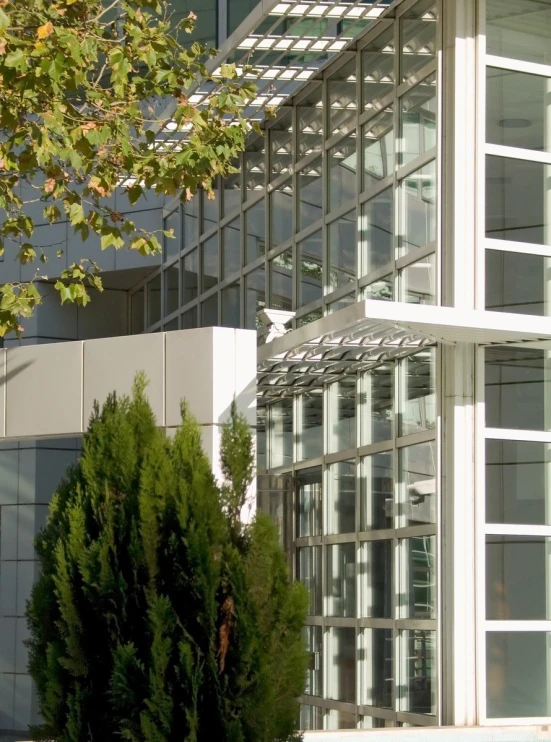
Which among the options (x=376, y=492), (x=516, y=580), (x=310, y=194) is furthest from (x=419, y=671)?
(x=310, y=194)

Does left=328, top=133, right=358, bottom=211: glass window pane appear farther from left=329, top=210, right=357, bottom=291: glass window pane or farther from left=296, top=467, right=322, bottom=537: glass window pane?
left=296, top=467, right=322, bottom=537: glass window pane

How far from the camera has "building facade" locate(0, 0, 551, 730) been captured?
11.4 metres

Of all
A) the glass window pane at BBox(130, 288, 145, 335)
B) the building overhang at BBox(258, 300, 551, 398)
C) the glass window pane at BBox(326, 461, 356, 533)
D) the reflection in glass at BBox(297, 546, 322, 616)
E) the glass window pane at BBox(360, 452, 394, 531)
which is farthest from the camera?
the glass window pane at BBox(130, 288, 145, 335)

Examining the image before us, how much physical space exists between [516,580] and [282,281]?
5.43 meters

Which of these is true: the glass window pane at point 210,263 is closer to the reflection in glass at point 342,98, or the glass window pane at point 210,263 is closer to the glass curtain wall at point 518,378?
the reflection in glass at point 342,98

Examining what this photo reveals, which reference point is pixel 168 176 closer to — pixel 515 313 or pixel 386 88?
pixel 386 88

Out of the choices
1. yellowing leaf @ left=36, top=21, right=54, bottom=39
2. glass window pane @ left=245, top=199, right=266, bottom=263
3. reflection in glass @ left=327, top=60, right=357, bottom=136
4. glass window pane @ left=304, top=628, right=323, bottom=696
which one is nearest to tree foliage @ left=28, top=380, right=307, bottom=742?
yellowing leaf @ left=36, top=21, right=54, bottom=39

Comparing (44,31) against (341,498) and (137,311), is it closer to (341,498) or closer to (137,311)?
(341,498)

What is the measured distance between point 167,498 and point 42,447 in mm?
15907

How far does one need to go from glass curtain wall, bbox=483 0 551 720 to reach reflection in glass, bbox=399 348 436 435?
21.1 inches

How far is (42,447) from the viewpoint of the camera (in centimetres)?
2308

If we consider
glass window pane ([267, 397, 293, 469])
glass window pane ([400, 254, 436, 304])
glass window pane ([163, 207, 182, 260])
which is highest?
glass window pane ([163, 207, 182, 260])

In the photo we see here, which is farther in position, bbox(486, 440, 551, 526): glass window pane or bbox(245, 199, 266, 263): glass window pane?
bbox(245, 199, 266, 263): glass window pane

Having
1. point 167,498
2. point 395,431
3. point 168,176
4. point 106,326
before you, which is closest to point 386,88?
point 168,176
